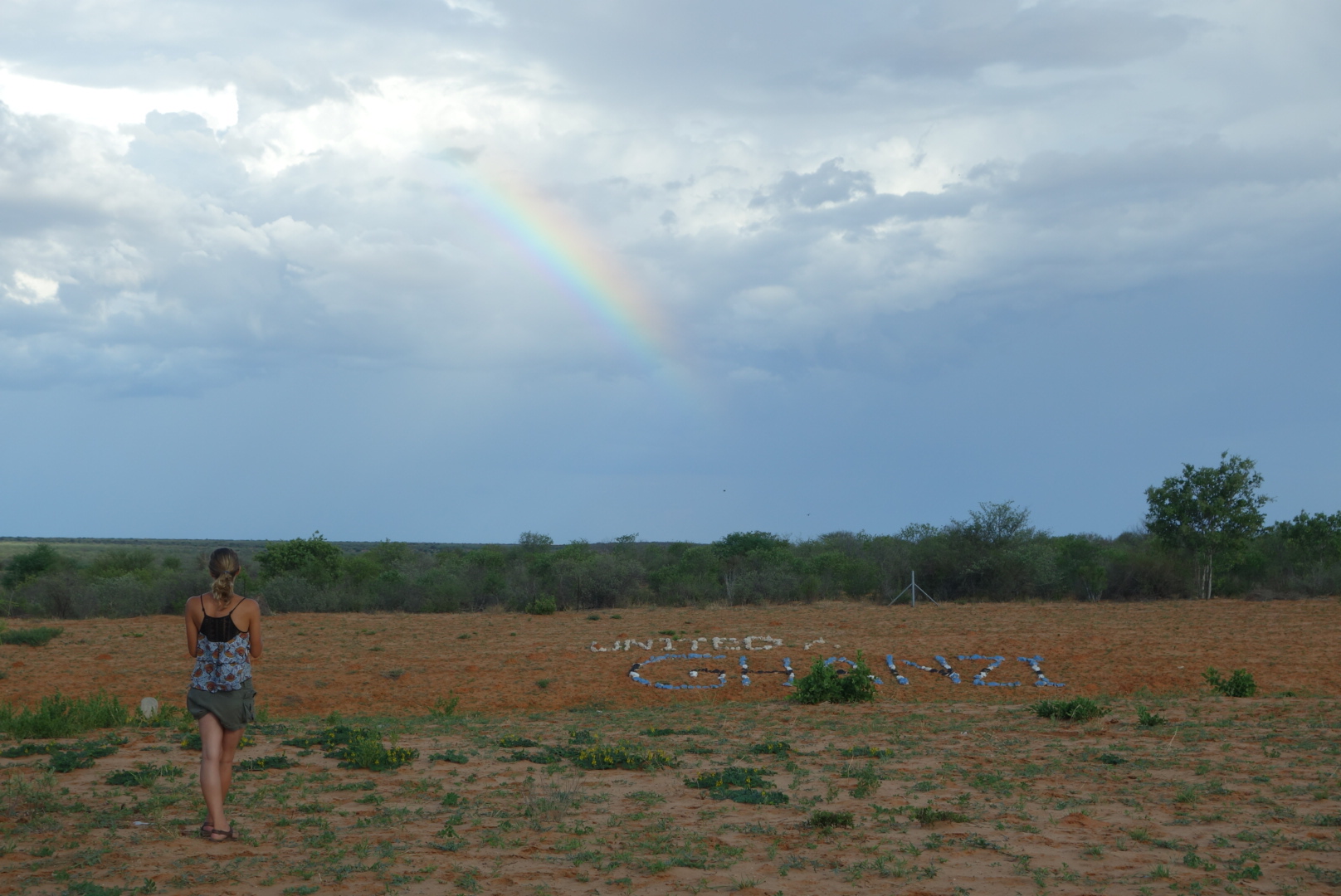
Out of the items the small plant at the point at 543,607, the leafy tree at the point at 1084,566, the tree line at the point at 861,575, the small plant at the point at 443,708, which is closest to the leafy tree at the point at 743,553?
the tree line at the point at 861,575

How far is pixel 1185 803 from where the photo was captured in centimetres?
689

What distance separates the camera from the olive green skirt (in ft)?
18.8

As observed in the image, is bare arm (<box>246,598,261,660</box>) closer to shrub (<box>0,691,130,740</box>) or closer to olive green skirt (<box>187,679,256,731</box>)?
olive green skirt (<box>187,679,256,731</box>)

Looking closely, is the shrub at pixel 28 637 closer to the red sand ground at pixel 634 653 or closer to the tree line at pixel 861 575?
the red sand ground at pixel 634 653

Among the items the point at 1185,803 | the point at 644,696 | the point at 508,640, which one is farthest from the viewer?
the point at 508,640

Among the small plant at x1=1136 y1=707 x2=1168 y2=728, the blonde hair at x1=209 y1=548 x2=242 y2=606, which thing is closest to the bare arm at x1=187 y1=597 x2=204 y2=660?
the blonde hair at x1=209 y1=548 x2=242 y2=606

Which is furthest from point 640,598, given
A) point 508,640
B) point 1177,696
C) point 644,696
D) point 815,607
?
point 1177,696

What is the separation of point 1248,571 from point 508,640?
26655 mm

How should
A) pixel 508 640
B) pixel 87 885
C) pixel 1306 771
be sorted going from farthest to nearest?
pixel 508 640 → pixel 1306 771 → pixel 87 885

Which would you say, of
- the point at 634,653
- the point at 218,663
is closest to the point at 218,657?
the point at 218,663

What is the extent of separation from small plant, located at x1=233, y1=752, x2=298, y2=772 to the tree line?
21343mm

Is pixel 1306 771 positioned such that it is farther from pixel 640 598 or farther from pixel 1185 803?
pixel 640 598

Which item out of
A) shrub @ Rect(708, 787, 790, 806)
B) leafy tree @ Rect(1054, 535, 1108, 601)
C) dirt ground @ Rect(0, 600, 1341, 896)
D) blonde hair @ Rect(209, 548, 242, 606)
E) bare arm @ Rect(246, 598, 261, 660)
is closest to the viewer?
dirt ground @ Rect(0, 600, 1341, 896)

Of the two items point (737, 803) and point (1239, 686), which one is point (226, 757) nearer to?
point (737, 803)
